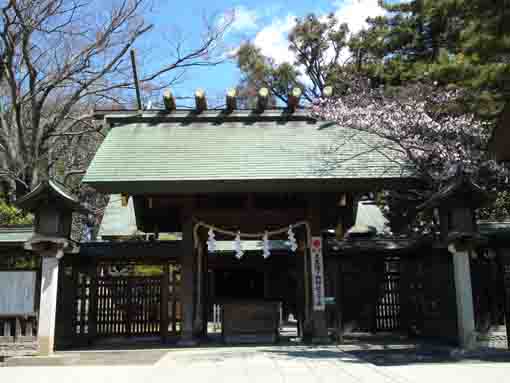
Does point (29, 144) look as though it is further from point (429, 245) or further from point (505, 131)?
point (505, 131)

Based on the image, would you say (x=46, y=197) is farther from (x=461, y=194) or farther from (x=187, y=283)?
(x=461, y=194)

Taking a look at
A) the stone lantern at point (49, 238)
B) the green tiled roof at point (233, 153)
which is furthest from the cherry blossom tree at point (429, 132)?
the stone lantern at point (49, 238)

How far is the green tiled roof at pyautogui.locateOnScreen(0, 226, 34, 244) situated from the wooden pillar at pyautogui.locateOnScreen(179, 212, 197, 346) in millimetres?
3601

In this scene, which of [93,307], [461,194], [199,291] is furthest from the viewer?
[93,307]

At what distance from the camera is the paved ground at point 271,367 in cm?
651

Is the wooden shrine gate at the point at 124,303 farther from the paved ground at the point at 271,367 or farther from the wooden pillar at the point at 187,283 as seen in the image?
the paved ground at the point at 271,367

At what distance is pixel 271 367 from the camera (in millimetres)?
7406

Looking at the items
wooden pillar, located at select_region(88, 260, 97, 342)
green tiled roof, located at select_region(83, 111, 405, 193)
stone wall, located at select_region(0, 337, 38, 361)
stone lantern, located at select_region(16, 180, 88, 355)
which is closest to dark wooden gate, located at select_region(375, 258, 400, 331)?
green tiled roof, located at select_region(83, 111, 405, 193)

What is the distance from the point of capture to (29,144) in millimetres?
19766

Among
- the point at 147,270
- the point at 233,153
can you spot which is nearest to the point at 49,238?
the point at 233,153

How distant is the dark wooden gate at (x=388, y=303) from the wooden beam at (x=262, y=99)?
5.30 metres

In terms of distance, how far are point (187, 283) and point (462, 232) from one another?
5.89 m

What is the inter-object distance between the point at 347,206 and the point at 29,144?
13.7 meters

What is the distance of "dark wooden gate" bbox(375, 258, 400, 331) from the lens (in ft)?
41.6
